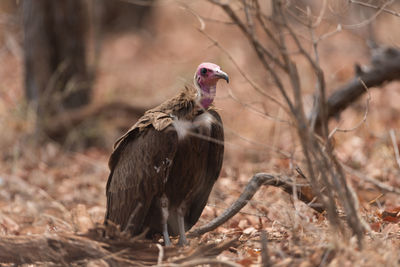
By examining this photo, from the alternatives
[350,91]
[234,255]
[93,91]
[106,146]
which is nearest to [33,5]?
[93,91]

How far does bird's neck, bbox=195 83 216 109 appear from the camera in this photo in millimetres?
3877

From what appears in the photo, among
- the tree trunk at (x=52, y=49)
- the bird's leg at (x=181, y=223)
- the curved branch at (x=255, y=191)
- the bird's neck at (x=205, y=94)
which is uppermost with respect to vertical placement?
the tree trunk at (x=52, y=49)

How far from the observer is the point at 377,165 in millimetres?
6027

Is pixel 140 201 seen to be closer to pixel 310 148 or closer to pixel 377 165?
pixel 310 148

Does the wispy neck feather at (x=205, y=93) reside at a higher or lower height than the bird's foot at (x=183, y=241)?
higher

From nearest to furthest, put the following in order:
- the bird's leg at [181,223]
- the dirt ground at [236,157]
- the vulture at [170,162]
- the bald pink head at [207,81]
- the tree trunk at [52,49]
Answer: the dirt ground at [236,157], the vulture at [170,162], the bald pink head at [207,81], the bird's leg at [181,223], the tree trunk at [52,49]

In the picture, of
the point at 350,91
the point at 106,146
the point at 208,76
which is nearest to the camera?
the point at 208,76

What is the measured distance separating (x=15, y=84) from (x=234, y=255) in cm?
864

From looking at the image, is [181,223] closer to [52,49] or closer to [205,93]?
[205,93]

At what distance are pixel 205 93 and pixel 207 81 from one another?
90 mm

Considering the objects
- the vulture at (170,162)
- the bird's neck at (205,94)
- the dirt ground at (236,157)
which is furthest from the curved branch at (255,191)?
the bird's neck at (205,94)

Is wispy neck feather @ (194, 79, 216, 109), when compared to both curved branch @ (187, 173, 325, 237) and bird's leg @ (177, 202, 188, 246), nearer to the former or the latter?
curved branch @ (187, 173, 325, 237)

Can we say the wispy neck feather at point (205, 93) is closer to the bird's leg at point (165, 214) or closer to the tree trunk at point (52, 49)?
the bird's leg at point (165, 214)

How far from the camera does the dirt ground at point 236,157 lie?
338 centimetres
